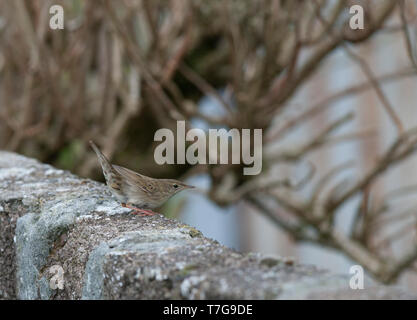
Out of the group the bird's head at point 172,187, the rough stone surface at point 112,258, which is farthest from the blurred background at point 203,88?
the rough stone surface at point 112,258

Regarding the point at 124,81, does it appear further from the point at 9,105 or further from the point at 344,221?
the point at 344,221

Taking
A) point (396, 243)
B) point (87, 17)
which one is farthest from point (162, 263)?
point (396, 243)

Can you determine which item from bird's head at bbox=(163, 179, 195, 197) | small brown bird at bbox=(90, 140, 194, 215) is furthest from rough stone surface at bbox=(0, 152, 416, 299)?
bird's head at bbox=(163, 179, 195, 197)

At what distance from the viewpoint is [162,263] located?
2.00 m

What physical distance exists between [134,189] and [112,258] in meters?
0.90

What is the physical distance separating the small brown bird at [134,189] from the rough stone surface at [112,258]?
0.18 feet

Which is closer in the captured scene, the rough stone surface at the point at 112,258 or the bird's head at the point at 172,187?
the rough stone surface at the point at 112,258

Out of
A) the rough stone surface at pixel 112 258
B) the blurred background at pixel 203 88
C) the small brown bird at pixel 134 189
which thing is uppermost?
the blurred background at pixel 203 88

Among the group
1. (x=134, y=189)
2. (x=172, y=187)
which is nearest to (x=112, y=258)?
(x=134, y=189)

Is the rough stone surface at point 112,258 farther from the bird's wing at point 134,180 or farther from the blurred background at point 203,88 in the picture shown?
the blurred background at point 203,88

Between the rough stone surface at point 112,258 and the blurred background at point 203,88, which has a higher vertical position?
the blurred background at point 203,88

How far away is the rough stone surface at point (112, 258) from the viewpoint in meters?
1.78

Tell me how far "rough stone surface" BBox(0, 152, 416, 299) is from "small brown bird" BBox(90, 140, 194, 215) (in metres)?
0.06

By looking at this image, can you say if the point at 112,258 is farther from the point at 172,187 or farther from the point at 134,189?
the point at 172,187
